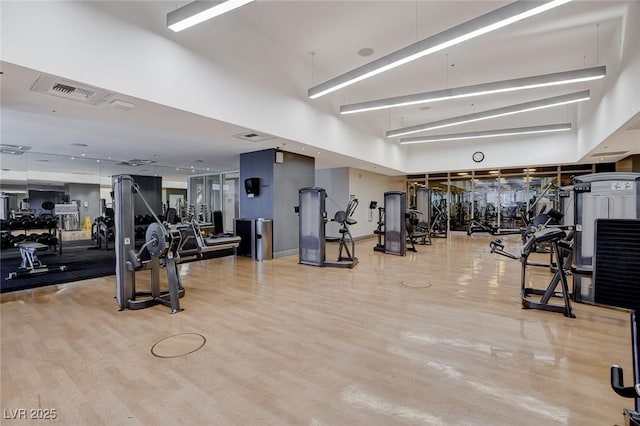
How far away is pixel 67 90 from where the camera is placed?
360cm

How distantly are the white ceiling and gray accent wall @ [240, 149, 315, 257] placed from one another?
421mm

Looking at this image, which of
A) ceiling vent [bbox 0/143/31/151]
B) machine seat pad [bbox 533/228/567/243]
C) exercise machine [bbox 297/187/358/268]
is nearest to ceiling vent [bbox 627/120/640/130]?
machine seat pad [bbox 533/228/567/243]

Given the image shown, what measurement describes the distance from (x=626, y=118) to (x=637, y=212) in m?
2.33

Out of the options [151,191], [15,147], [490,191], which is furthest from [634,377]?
[151,191]

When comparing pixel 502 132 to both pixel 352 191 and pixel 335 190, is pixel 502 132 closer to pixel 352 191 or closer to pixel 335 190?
pixel 352 191

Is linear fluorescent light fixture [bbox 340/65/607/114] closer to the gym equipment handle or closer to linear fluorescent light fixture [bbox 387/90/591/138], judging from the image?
linear fluorescent light fixture [bbox 387/90/591/138]

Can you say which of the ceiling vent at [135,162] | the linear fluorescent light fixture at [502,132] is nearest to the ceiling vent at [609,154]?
the linear fluorescent light fixture at [502,132]

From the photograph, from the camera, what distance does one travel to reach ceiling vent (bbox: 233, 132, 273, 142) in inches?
232

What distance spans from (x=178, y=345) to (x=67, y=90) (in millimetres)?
Result: 3355

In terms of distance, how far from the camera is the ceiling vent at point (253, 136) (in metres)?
5.89

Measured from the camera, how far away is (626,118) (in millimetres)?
4809

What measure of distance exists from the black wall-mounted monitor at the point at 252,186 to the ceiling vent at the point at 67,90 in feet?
12.8

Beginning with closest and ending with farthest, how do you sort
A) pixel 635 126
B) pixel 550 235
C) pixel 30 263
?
pixel 550 235 → pixel 635 126 → pixel 30 263

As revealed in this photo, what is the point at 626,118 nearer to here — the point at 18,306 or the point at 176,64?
the point at 176,64
